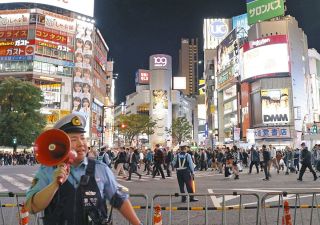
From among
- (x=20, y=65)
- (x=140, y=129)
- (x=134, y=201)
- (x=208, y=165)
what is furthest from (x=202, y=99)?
(x=134, y=201)

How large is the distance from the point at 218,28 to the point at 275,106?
65286 millimetres

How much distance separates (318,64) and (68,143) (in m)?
89.3

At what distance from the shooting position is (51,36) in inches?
2516

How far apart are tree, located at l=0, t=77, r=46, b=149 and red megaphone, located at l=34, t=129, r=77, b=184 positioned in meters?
46.0

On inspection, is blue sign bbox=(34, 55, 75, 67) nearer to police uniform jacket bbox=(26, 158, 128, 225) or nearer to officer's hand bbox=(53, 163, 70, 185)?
police uniform jacket bbox=(26, 158, 128, 225)

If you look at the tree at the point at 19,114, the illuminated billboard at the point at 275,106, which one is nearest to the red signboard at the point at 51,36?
the tree at the point at 19,114

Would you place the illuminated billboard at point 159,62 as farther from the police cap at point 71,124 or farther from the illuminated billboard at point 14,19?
the police cap at point 71,124

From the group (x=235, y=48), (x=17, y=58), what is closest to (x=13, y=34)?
(x=17, y=58)

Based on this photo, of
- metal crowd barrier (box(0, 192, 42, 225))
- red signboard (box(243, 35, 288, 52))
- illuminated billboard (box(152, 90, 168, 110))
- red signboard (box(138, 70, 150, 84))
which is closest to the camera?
metal crowd barrier (box(0, 192, 42, 225))

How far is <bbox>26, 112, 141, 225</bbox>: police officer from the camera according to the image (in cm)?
205

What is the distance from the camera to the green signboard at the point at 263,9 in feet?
208

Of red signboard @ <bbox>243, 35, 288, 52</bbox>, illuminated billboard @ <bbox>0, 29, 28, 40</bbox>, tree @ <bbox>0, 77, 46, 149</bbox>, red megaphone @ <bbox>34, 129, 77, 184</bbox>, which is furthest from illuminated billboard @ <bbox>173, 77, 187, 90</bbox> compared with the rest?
red megaphone @ <bbox>34, 129, 77, 184</bbox>

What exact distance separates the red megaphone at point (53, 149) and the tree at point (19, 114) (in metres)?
46.0

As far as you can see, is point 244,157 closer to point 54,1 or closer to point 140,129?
point 140,129
